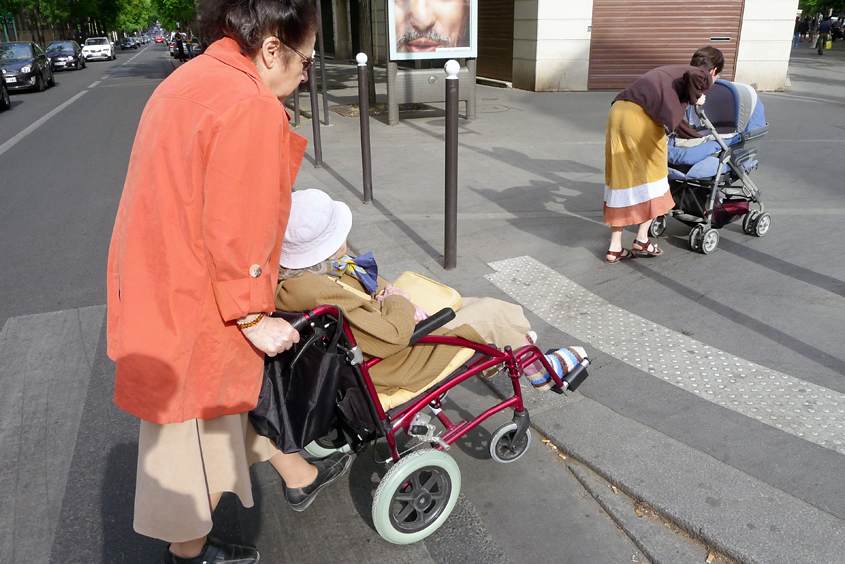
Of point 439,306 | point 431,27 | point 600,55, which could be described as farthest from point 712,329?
point 600,55

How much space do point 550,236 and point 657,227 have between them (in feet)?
3.13

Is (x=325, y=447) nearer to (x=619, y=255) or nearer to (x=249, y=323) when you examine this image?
(x=249, y=323)

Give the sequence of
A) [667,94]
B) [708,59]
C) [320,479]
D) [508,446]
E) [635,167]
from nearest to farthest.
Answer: [320,479], [508,446], [667,94], [708,59], [635,167]

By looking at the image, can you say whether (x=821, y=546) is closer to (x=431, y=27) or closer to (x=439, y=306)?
(x=439, y=306)

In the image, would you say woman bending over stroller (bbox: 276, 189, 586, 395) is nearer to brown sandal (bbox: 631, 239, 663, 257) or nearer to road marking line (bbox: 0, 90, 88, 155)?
brown sandal (bbox: 631, 239, 663, 257)

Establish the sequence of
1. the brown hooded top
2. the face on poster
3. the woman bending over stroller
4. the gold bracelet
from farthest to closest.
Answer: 1. the face on poster
2. the brown hooded top
3. the woman bending over stroller
4. the gold bracelet

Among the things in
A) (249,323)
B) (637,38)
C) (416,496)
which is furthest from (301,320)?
(637,38)

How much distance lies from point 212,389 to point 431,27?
11160mm

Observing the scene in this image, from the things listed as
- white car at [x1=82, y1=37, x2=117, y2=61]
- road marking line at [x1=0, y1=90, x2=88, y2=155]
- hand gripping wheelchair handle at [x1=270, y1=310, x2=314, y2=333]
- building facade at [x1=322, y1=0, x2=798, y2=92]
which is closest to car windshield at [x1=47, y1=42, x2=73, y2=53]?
white car at [x1=82, y1=37, x2=117, y2=61]

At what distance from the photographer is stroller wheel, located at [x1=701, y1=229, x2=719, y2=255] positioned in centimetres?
543

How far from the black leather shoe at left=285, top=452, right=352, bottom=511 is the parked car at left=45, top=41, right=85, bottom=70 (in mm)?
36197

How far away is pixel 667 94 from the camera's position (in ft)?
16.0

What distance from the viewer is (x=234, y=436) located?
2270mm

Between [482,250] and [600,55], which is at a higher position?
[600,55]
